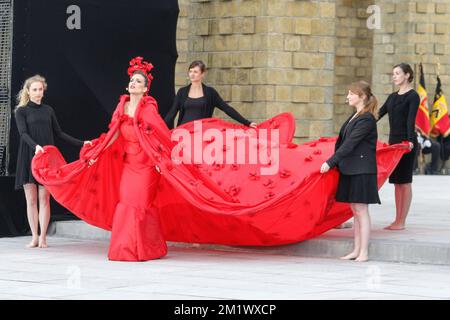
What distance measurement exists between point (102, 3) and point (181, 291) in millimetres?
6262

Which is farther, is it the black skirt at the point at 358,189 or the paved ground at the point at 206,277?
the black skirt at the point at 358,189

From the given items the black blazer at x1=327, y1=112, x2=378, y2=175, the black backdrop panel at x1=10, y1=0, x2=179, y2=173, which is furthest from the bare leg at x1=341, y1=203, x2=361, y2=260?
the black backdrop panel at x1=10, y1=0, x2=179, y2=173

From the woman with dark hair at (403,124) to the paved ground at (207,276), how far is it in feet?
1.27

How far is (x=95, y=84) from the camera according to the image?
51.0ft

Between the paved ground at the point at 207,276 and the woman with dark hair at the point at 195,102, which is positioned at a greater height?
the woman with dark hair at the point at 195,102

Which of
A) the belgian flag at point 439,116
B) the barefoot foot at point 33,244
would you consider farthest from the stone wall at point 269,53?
the belgian flag at point 439,116

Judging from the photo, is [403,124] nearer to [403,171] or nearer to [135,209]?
[403,171]

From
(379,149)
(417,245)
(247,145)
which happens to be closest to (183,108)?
(247,145)

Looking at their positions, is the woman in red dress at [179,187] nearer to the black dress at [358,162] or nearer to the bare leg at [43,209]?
the black dress at [358,162]

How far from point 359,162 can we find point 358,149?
0.39 feet

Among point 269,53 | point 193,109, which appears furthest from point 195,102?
point 269,53

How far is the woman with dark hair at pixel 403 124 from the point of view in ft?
45.6

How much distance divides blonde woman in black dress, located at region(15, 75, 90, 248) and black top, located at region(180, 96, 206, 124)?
1352mm
